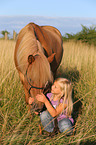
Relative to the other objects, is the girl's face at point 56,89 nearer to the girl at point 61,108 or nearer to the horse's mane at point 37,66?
the girl at point 61,108

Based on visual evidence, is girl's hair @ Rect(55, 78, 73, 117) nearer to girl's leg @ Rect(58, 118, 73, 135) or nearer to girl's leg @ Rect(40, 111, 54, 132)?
girl's leg @ Rect(58, 118, 73, 135)

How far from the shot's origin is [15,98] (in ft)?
9.22

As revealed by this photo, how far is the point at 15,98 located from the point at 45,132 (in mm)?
790

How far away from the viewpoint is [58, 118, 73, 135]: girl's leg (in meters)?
2.30

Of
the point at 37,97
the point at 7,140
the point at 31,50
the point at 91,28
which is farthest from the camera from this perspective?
the point at 91,28

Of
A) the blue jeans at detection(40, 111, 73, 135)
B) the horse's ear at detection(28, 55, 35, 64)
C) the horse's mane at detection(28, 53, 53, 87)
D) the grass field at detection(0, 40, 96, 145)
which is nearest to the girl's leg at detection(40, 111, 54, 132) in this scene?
the blue jeans at detection(40, 111, 73, 135)

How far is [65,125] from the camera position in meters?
2.32

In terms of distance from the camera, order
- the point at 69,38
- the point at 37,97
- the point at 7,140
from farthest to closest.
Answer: the point at 69,38 < the point at 37,97 < the point at 7,140

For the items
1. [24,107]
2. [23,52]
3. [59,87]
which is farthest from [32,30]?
[24,107]

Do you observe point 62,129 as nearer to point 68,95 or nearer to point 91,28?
point 68,95

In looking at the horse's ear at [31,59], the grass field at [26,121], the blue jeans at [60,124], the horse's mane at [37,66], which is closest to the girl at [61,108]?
the blue jeans at [60,124]

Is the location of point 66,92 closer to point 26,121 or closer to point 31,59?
point 31,59

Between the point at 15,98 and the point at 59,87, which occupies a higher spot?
the point at 59,87

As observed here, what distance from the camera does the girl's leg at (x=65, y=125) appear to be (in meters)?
2.30
